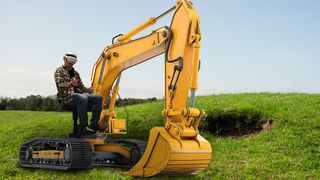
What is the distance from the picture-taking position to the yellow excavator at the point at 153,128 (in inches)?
331

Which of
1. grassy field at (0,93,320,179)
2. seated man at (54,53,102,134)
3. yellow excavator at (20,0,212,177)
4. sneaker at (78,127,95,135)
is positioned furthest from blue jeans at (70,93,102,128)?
grassy field at (0,93,320,179)

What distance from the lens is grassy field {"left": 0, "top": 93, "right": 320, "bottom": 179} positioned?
34.9 ft

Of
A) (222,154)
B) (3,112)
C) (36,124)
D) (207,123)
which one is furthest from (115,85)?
(3,112)

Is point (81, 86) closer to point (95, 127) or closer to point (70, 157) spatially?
point (95, 127)

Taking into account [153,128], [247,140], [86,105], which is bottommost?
[247,140]

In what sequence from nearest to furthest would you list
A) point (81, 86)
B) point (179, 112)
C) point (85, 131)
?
point (179, 112)
point (85, 131)
point (81, 86)

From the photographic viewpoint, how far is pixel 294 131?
44.1 feet

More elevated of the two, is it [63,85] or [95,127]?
[63,85]

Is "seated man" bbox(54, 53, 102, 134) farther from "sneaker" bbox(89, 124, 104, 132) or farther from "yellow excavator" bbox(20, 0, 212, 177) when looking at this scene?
"yellow excavator" bbox(20, 0, 212, 177)

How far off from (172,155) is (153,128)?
853 mm

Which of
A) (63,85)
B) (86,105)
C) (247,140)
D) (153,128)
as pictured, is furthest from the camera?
(247,140)

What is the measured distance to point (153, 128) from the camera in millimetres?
8758

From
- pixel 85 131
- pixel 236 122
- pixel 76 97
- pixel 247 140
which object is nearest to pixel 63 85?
pixel 76 97

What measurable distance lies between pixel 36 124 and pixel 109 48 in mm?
9344
